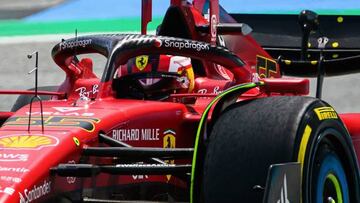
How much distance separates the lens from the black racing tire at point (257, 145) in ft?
10.1

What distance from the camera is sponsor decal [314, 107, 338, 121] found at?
3377 mm

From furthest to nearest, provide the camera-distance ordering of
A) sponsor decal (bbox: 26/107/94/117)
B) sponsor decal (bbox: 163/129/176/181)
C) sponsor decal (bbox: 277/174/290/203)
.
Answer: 1. sponsor decal (bbox: 163/129/176/181)
2. sponsor decal (bbox: 26/107/94/117)
3. sponsor decal (bbox: 277/174/290/203)

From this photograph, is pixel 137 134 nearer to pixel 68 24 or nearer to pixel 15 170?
pixel 15 170

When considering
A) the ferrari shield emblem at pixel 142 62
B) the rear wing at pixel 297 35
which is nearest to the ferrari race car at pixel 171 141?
the ferrari shield emblem at pixel 142 62

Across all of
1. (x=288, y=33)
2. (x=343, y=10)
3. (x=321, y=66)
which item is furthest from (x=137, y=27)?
(x=321, y=66)

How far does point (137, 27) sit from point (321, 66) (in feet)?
31.8

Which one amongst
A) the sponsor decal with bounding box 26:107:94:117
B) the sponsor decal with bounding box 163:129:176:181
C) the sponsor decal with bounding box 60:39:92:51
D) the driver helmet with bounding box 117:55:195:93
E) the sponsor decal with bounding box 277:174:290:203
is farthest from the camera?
the driver helmet with bounding box 117:55:195:93

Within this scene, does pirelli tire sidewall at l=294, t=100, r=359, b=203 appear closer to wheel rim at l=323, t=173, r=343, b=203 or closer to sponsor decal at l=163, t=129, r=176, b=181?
wheel rim at l=323, t=173, r=343, b=203

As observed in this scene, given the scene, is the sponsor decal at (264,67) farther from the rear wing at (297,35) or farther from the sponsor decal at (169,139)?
the sponsor decal at (169,139)

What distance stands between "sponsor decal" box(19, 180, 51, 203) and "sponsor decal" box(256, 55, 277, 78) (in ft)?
10.2

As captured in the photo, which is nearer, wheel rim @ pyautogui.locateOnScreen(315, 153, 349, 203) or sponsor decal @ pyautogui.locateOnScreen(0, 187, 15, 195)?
sponsor decal @ pyautogui.locateOnScreen(0, 187, 15, 195)

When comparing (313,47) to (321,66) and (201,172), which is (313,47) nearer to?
(321,66)

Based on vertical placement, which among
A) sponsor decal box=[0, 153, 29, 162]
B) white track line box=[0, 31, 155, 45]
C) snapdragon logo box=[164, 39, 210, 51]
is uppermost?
snapdragon logo box=[164, 39, 210, 51]

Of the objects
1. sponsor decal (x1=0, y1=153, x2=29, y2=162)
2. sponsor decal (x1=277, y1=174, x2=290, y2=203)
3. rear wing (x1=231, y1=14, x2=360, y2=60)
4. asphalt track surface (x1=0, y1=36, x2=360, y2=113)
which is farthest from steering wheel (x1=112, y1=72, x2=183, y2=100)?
asphalt track surface (x1=0, y1=36, x2=360, y2=113)
